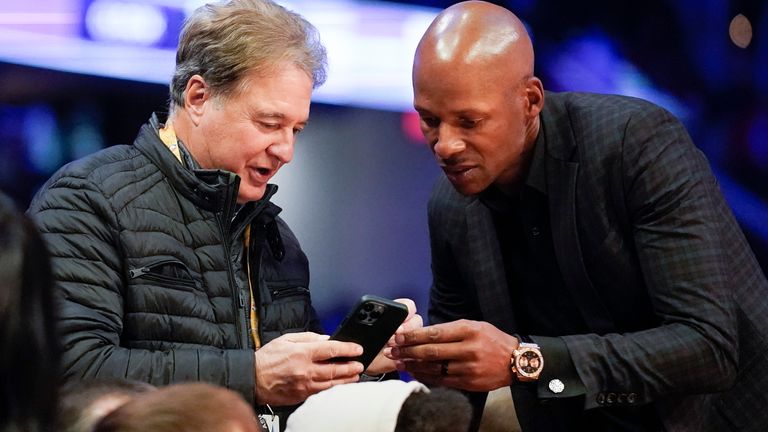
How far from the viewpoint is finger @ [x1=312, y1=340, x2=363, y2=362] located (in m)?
2.17

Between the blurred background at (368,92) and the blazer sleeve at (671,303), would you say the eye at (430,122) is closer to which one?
the blazer sleeve at (671,303)

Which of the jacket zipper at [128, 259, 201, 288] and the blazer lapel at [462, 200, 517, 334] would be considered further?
the blazer lapel at [462, 200, 517, 334]

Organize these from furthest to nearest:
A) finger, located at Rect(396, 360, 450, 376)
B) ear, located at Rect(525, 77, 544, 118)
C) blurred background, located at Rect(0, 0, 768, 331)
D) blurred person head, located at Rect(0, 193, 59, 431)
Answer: blurred background, located at Rect(0, 0, 768, 331) < ear, located at Rect(525, 77, 544, 118) < finger, located at Rect(396, 360, 450, 376) < blurred person head, located at Rect(0, 193, 59, 431)

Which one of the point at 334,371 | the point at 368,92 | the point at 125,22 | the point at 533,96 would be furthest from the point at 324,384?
the point at 368,92

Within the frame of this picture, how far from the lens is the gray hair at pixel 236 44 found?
8.04 ft

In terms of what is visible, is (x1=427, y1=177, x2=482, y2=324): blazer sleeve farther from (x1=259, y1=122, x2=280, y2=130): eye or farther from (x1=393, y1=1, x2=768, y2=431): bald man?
(x1=259, y1=122, x2=280, y2=130): eye

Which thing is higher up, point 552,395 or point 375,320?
point 375,320

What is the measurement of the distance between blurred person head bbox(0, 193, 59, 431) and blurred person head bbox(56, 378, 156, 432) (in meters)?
0.14

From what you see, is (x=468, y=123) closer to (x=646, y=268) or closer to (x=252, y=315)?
(x=646, y=268)

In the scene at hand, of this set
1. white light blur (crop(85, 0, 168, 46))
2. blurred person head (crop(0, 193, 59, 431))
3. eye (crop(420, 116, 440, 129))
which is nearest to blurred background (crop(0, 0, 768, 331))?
white light blur (crop(85, 0, 168, 46))

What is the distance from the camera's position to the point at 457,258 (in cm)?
280

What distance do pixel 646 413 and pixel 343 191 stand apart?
5.48 ft

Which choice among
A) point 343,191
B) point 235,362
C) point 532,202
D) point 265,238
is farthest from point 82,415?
point 343,191

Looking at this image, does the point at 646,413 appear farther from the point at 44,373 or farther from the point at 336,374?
the point at 44,373
